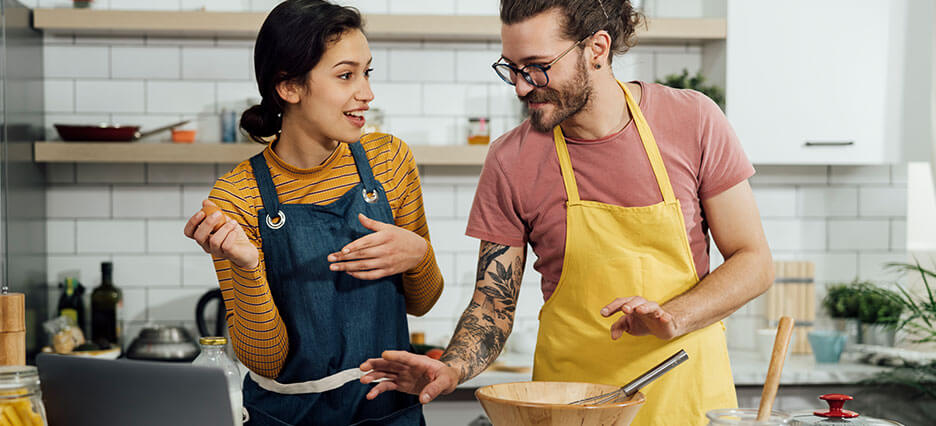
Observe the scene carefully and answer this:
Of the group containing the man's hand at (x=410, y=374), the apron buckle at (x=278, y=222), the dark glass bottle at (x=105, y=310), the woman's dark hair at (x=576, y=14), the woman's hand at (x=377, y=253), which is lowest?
the dark glass bottle at (x=105, y=310)

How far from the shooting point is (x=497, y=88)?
3395 millimetres

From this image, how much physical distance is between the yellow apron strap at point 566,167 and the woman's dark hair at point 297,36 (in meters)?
0.46

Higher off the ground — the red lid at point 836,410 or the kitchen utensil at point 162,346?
the red lid at point 836,410

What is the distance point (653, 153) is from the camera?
1.61 meters

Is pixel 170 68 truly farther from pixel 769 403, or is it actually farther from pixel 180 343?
pixel 769 403

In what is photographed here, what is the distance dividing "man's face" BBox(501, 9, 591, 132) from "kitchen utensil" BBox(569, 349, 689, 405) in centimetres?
58

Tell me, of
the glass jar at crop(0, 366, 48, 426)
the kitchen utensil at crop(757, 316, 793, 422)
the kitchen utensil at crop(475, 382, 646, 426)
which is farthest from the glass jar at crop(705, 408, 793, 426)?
the glass jar at crop(0, 366, 48, 426)

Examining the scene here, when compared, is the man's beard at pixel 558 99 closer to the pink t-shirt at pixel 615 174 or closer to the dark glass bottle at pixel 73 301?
the pink t-shirt at pixel 615 174

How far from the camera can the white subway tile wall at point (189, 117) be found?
3260mm

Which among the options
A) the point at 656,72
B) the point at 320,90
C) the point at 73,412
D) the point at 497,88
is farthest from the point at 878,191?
the point at 73,412

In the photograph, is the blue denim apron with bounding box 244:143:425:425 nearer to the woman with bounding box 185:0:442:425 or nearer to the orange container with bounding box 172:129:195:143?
the woman with bounding box 185:0:442:425

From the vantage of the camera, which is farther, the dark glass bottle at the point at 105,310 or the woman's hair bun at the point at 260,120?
the dark glass bottle at the point at 105,310

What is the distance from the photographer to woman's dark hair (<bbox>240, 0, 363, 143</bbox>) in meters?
1.48

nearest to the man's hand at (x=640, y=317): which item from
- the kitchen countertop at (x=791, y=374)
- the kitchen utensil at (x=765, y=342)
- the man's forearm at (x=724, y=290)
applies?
the man's forearm at (x=724, y=290)
